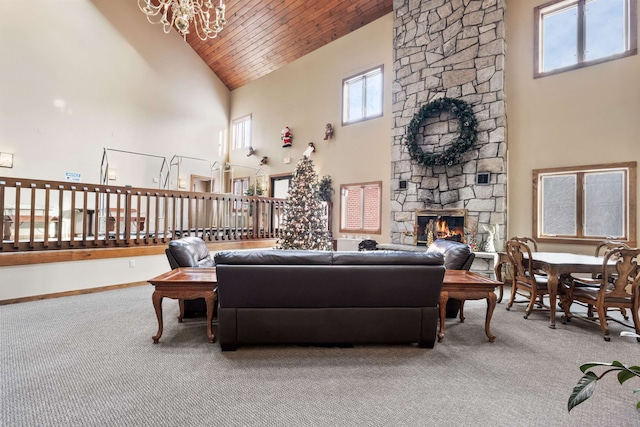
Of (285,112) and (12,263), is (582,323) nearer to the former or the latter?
(12,263)

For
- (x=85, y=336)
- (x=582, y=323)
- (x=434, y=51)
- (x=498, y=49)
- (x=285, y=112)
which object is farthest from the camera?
(x=285, y=112)

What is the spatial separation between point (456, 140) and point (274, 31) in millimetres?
5738

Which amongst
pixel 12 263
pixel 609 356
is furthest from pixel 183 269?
pixel 609 356

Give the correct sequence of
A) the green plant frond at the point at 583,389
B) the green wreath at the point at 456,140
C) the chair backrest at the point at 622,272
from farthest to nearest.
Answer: the green wreath at the point at 456,140 → the chair backrest at the point at 622,272 → the green plant frond at the point at 583,389

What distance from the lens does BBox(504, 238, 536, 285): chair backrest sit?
3904 mm

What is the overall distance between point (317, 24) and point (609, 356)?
27.5 feet

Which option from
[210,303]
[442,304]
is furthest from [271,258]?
[442,304]

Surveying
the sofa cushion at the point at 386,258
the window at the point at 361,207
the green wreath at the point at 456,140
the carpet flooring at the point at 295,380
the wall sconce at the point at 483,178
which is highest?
the green wreath at the point at 456,140

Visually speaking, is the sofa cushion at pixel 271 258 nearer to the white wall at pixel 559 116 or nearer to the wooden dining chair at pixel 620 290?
the wooden dining chair at pixel 620 290

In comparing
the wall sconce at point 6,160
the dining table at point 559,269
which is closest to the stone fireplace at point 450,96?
the dining table at point 559,269

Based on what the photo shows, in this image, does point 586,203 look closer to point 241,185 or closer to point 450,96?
point 450,96

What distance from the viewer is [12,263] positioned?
416cm

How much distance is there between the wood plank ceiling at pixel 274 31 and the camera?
7523mm

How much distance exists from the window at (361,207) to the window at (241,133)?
438 cm
